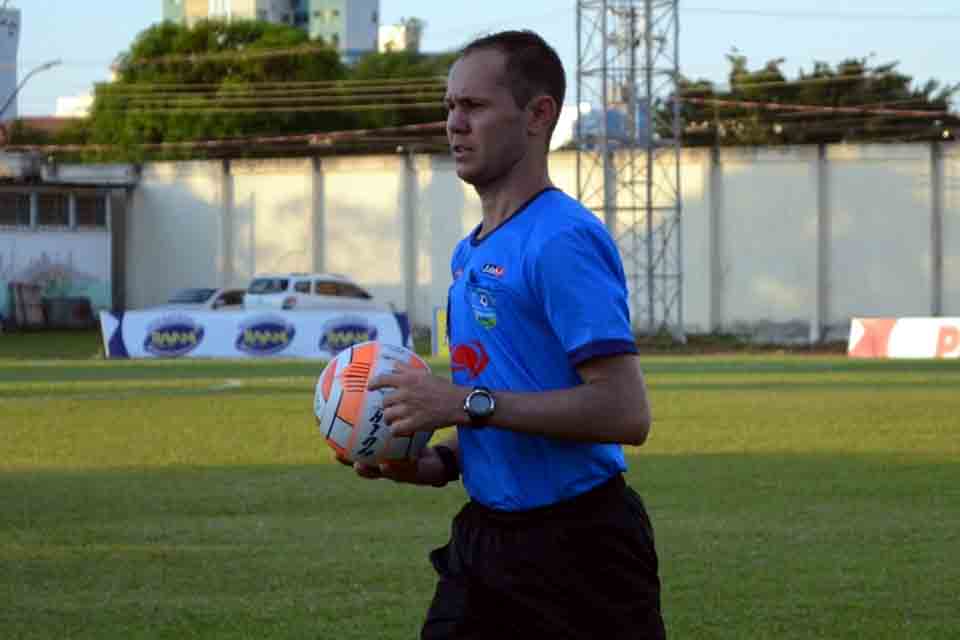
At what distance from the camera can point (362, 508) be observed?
14180 mm

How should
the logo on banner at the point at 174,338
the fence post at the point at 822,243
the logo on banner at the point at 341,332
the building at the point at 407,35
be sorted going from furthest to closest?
1. the building at the point at 407,35
2. the fence post at the point at 822,243
3. the logo on banner at the point at 174,338
4. the logo on banner at the point at 341,332

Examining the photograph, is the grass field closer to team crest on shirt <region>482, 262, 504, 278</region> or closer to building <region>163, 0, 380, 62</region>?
team crest on shirt <region>482, 262, 504, 278</region>

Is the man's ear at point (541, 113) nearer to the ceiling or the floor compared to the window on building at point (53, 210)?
nearer to the ceiling

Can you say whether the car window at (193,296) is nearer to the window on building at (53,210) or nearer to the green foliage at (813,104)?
the window on building at (53,210)

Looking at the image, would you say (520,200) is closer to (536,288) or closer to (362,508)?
(536,288)

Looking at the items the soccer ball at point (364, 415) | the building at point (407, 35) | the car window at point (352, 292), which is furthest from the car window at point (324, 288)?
the building at point (407, 35)

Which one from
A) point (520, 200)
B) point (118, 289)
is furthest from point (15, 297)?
point (520, 200)

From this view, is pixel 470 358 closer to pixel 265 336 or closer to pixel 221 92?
pixel 265 336

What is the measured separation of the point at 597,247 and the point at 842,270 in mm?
52894

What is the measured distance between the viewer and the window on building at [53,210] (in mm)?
65938

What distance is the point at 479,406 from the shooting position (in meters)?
4.44

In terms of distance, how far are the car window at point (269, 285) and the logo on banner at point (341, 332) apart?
16.7 m

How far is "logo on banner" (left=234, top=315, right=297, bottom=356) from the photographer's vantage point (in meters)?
40.4

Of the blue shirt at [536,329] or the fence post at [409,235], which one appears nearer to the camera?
the blue shirt at [536,329]
